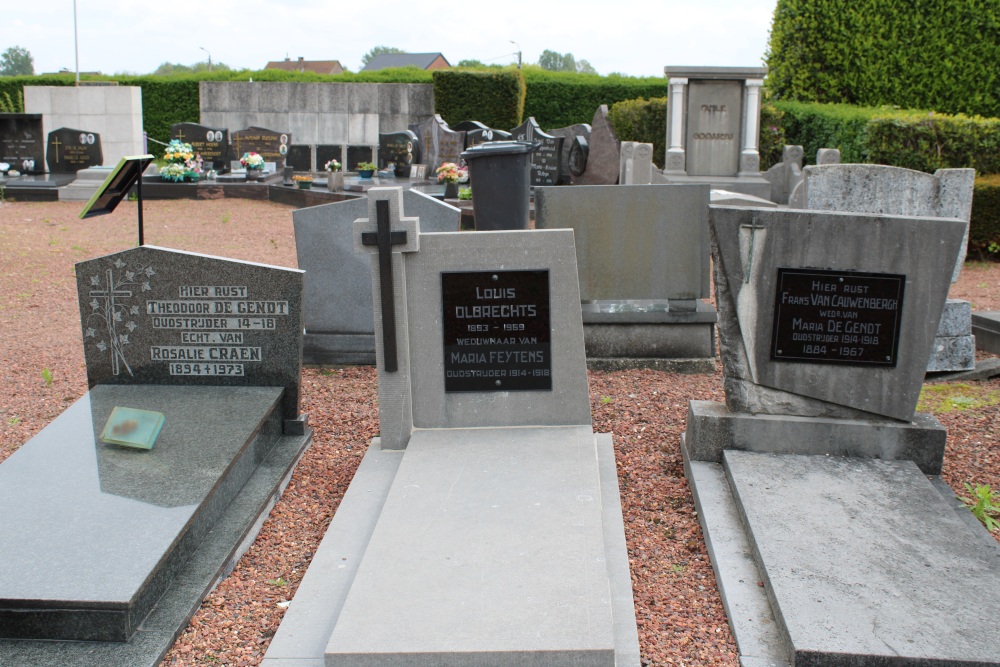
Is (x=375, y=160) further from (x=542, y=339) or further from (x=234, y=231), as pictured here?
(x=542, y=339)

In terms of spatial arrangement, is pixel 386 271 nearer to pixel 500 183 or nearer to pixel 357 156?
pixel 500 183

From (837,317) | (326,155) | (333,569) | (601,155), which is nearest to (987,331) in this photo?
(837,317)

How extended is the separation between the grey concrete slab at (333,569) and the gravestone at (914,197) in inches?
144

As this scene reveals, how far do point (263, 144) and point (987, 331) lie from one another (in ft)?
54.3

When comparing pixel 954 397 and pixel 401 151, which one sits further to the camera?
pixel 401 151

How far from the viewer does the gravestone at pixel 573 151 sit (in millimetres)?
16000

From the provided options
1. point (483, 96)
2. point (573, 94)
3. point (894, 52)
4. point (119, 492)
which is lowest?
point (119, 492)

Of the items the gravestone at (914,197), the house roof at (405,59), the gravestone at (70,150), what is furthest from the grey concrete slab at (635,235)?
the house roof at (405,59)

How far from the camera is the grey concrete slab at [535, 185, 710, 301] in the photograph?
653 centimetres

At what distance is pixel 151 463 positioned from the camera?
405 cm

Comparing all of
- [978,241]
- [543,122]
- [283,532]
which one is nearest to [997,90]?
[978,241]

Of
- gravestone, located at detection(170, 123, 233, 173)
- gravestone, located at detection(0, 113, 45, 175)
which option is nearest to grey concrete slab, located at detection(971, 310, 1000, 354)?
gravestone, located at detection(170, 123, 233, 173)

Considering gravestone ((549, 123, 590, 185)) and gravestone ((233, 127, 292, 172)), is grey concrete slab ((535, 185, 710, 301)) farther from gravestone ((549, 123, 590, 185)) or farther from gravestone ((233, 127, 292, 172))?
gravestone ((233, 127, 292, 172))

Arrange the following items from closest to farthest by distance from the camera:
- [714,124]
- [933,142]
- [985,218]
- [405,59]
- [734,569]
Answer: [734,569], [985,218], [933,142], [714,124], [405,59]
